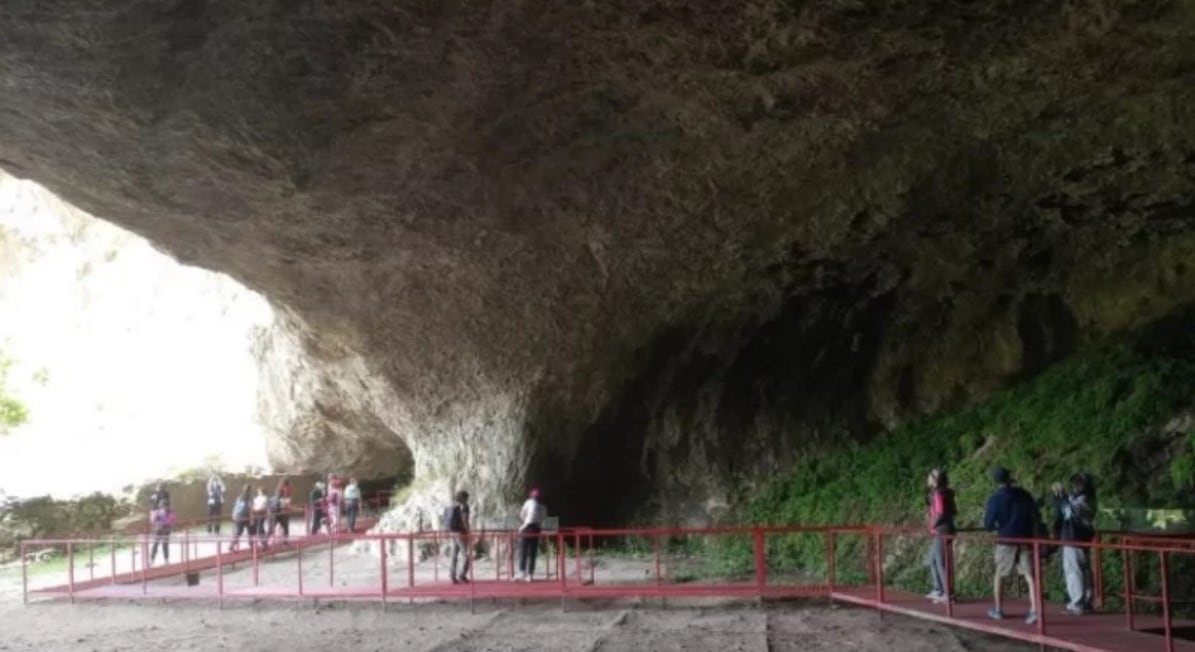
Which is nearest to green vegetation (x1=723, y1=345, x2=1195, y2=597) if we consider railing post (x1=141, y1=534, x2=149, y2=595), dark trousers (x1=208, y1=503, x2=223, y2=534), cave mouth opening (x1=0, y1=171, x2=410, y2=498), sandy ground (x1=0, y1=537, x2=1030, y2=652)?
sandy ground (x1=0, y1=537, x2=1030, y2=652)

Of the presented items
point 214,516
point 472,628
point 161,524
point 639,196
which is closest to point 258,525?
point 214,516

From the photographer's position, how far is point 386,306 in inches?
594

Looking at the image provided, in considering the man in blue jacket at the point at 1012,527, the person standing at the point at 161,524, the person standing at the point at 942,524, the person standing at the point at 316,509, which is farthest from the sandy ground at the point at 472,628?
the person standing at the point at 316,509

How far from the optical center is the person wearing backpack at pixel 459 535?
41.5 feet

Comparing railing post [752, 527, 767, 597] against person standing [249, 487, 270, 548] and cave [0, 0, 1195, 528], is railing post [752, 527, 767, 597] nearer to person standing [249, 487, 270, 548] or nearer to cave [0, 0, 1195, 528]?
cave [0, 0, 1195, 528]

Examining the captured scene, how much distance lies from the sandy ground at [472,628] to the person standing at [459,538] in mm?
1064

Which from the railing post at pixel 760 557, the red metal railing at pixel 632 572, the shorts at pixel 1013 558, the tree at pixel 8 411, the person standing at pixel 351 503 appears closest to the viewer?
the shorts at pixel 1013 558

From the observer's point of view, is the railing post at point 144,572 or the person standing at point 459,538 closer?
the person standing at point 459,538

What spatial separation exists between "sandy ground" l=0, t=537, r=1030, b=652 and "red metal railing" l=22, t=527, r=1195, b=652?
7.3 inches

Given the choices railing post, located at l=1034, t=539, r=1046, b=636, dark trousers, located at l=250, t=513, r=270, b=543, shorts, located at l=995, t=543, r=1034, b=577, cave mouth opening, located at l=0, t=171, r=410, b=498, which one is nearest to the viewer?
railing post, located at l=1034, t=539, r=1046, b=636

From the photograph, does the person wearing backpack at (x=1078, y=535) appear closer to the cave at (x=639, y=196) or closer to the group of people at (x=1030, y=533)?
the group of people at (x=1030, y=533)

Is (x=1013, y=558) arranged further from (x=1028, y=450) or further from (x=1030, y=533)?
(x=1028, y=450)

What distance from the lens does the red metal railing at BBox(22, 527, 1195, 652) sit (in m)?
9.26

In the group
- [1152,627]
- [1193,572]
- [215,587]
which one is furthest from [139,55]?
[1193,572]
